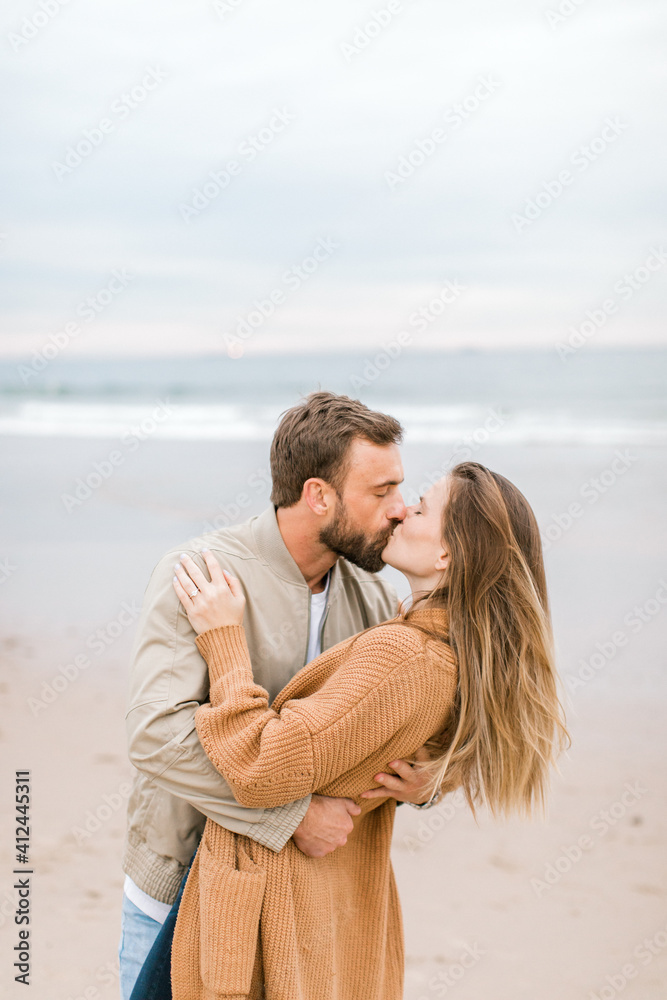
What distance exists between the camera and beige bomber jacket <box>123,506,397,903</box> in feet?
7.51

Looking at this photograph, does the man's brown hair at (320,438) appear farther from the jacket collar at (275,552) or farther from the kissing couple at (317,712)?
the jacket collar at (275,552)

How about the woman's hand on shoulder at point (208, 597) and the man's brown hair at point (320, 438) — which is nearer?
the woman's hand on shoulder at point (208, 597)

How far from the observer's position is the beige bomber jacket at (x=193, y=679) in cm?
229

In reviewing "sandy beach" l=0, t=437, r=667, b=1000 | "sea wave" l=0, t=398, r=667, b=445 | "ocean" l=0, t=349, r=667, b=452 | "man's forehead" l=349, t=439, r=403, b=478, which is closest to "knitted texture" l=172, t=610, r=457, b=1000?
"man's forehead" l=349, t=439, r=403, b=478

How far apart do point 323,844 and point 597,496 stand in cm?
1011

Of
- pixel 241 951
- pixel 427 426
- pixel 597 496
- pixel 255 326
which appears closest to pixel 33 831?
pixel 241 951

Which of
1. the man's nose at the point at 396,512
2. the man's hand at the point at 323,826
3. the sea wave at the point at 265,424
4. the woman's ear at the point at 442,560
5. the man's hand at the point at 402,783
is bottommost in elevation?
the man's hand at the point at 323,826

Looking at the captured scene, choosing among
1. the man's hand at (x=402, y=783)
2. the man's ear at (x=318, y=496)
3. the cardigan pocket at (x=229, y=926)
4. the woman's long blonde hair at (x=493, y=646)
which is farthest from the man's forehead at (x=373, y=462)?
the cardigan pocket at (x=229, y=926)

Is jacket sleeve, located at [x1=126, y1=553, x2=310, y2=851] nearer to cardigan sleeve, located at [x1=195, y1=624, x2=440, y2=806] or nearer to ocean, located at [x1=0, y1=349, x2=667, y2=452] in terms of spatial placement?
cardigan sleeve, located at [x1=195, y1=624, x2=440, y2=806]

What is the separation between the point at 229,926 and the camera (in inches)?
87.1

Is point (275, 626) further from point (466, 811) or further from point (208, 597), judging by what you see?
point (466, 811)

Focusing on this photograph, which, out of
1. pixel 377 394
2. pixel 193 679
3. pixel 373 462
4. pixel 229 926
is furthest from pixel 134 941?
pixel 377 394

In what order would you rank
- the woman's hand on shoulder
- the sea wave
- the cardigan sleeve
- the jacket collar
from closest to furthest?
the cardigan sleeve < the woman's hand on shoulder < the jacket collar < the sea wave

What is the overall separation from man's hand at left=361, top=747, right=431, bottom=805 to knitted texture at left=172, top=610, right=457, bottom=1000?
1.4 inches
